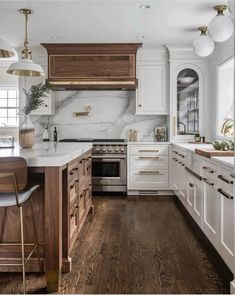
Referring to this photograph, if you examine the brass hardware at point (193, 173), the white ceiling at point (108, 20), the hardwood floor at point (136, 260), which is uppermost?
the white ceiling at point (108, 20)

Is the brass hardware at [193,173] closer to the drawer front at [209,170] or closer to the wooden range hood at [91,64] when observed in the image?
the drawer front at [209,170]

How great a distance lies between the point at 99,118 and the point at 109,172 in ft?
3.57

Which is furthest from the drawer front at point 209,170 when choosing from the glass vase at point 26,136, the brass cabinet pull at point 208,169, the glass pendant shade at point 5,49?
the glass pendant shade at point 5,49

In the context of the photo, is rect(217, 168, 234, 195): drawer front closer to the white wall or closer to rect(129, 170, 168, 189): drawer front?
the white wall

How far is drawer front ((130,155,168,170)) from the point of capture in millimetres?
5180

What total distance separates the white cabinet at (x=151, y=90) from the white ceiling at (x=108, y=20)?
0.43 meters

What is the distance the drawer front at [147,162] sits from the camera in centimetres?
518

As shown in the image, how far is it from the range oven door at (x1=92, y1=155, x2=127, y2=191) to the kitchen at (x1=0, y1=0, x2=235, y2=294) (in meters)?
0.02

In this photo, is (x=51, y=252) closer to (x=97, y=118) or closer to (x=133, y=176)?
(x=133, y=176)

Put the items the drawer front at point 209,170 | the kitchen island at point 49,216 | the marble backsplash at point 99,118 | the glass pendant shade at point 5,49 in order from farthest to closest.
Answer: the marble backsplash at point 99,118, the glass pendant shade at point 5,49, the drawer front at point 209,170, the kitchen island at point 49,216

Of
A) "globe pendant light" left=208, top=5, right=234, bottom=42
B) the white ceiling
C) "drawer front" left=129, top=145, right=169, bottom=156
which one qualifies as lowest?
"drawer front" left=129, top=145, right=169, bottom=156

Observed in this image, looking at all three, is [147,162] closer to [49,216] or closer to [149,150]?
[149,150]

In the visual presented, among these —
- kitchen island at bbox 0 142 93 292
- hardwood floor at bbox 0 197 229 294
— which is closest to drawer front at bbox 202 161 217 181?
hardwood floor at bbox 0 197 229 294

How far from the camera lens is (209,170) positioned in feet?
8.87
